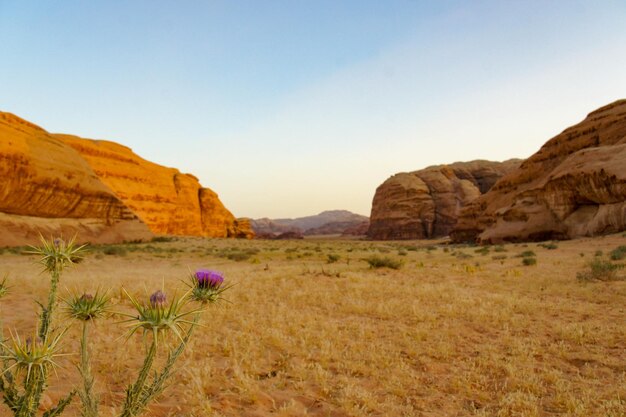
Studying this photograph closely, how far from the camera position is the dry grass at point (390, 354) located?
12.0 ft

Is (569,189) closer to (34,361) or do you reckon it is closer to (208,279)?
(208,279)

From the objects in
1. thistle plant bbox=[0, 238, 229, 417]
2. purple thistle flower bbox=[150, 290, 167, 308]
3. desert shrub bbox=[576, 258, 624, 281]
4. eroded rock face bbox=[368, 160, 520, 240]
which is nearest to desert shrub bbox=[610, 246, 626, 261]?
desert shrub bbox=[576, 258, 624, 281]

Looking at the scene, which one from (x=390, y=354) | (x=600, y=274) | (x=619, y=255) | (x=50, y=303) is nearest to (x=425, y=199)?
(x=619, y=255)

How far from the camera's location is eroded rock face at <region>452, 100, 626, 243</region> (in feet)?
82.6

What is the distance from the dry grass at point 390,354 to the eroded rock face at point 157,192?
158 feet

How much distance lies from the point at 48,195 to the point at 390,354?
1251 inches

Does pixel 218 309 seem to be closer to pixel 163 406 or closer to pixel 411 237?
pixel 163 406

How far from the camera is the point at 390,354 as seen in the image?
4984 mm

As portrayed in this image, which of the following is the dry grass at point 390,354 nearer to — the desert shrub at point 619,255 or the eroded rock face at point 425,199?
the desert shrub at point 619,255

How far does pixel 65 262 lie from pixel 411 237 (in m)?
70.4

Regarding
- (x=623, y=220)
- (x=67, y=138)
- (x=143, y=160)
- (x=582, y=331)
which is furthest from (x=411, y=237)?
(x=582, y=331)

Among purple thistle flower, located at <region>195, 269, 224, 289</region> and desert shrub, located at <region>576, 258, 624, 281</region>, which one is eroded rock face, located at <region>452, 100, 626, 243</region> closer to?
desert shrub, located at <region>576, 258, 624, 281</region>

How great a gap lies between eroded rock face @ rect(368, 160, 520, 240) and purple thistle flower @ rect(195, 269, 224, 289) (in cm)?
6947

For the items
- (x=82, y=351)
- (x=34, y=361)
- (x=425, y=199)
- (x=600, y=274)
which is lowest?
(x=600, y=274)
